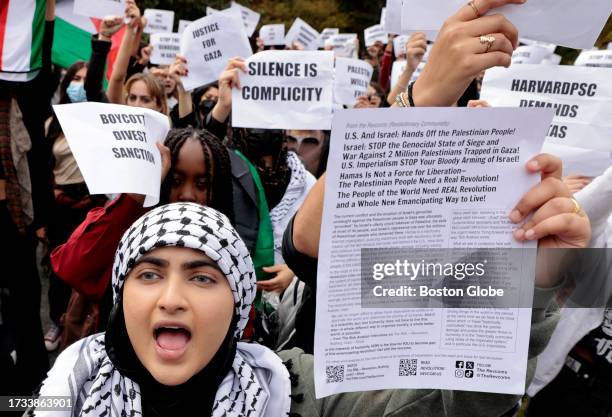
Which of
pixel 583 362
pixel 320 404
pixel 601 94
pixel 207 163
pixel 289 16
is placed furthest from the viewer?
pixel 289 16

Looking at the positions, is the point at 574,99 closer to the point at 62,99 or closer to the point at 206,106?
the point at 206,106

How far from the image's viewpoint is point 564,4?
1186 mm

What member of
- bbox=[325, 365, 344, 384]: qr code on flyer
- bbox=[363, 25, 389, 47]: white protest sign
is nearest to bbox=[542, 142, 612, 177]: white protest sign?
bbox=[325, 365, 344, 384]: qr code on flyer

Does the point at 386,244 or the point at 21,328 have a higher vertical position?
the point at 386,244

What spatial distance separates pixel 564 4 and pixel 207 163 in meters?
1.69

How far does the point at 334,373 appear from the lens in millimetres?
1193

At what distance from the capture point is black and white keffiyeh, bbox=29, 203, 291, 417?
1.54 metres

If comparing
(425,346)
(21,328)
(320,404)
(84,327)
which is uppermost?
(425,346)

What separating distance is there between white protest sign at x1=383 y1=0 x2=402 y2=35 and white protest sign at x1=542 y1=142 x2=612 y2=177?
1699 mm

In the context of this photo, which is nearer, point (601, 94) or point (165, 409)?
point (165, 409)

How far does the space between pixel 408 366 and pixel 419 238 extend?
267 millimetres

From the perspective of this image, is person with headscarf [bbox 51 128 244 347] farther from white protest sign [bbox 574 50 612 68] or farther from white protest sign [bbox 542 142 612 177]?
white protest sign [bbox 574 50 612 68]

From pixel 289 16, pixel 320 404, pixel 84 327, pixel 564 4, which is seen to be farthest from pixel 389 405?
pixel 289 16

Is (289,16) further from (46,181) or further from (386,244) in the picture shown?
(386,244)
